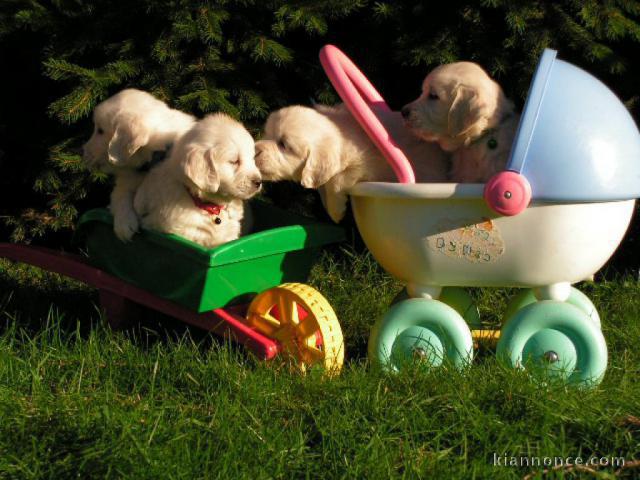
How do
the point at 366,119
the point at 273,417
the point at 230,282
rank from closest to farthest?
1. the point at 273,417
2. the point at 366,119
3. the point at 230,282

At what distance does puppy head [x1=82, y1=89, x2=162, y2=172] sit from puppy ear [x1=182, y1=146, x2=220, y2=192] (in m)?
0.37

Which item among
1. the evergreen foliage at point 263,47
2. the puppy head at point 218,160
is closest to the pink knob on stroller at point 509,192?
the puppy head at point 218,160

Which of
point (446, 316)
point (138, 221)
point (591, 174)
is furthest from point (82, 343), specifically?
point (591, 174)

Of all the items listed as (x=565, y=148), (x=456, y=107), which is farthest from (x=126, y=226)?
(x=565, y=148)

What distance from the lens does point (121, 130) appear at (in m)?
3.36

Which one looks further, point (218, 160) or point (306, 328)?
point (218, 160)

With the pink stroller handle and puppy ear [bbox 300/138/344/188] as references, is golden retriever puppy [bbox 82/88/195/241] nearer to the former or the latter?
puppy ear [bbox 300/138/344/188]

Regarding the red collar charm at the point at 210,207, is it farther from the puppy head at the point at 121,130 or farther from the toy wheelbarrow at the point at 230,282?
the puppy head at the point at 121,130

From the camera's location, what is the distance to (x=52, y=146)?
441cm

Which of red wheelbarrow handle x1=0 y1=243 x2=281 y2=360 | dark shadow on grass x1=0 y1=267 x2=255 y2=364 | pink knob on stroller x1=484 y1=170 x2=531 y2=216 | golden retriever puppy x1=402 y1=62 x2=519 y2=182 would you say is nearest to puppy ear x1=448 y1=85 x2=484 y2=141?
golden retriever puppy x1=402 y1=62 x2=519 y2=182

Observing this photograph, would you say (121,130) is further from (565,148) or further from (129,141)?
(565,148)

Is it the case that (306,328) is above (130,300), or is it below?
above

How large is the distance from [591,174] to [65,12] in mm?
2875

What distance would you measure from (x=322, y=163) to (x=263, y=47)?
1.06 metres
